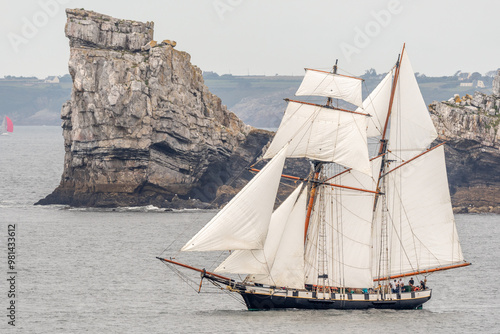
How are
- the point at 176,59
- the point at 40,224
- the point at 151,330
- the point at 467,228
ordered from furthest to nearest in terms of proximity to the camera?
the point at 176,59 < the point at 467,228 < the point at 40,224 < the point at 151,330

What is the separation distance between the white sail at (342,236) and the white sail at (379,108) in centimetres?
401

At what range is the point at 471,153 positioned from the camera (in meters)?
125

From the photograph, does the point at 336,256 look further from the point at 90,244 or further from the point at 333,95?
the point at 90,244

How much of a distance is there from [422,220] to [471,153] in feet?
196

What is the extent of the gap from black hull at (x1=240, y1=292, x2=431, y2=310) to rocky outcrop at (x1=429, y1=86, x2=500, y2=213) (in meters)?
58.6

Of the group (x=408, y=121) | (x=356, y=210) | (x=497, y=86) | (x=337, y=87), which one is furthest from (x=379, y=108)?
Result: (x=497, y=86)

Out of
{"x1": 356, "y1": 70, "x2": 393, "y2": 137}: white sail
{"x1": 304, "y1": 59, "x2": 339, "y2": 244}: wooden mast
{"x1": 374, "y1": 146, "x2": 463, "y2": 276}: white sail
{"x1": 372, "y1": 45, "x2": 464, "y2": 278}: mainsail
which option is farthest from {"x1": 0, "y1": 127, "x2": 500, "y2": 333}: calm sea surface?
{"x1": 356, "y1": 70, "x2": 393, "y2": 137}: white sail

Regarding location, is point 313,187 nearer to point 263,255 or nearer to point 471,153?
point 263,255

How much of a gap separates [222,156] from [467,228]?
30622 millimetres

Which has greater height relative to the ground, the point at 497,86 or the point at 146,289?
the point at 497,86

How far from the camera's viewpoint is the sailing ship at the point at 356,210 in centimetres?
6303

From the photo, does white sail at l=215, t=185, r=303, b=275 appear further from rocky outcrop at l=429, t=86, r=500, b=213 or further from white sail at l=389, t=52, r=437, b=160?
rocky outcrop at l=429, t=86, r=500, b=213

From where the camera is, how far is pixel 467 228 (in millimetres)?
105500

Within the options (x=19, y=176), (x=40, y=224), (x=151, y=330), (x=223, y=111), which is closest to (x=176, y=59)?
(x=223, y=111)
